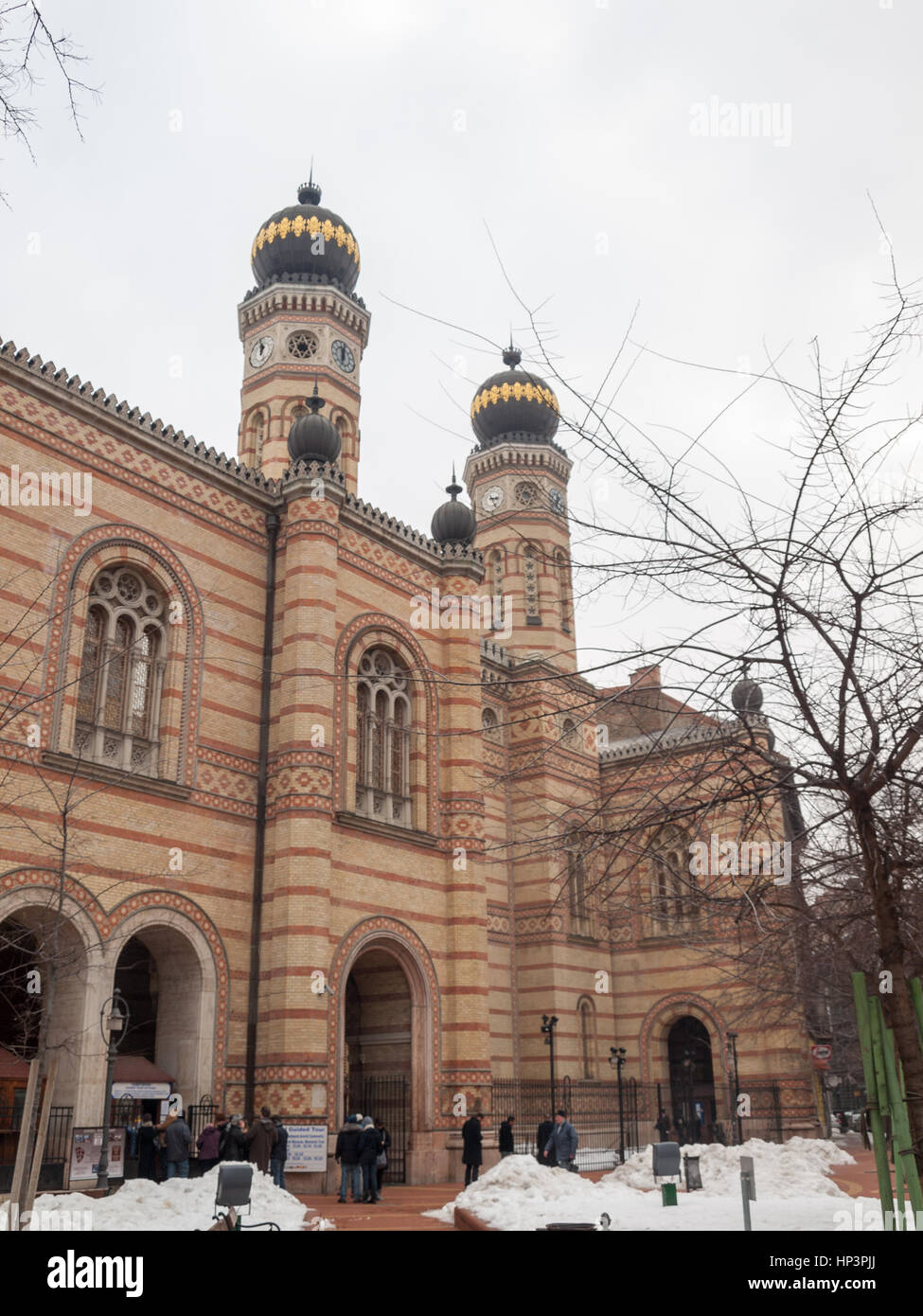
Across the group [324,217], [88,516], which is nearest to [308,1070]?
[88,516]

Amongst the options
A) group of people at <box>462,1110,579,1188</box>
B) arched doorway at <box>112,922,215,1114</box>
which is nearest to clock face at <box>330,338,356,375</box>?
arched doorway at <box>112,922,215,1114</box>

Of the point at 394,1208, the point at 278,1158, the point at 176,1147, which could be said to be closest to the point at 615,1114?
the point at 394,1208

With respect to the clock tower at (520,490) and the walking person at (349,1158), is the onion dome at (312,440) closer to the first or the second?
the walking person at (349,1158)

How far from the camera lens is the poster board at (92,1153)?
1477 centimetres

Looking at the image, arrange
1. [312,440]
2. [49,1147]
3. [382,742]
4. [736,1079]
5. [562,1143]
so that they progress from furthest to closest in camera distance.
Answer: [736,1079] → [382,742] → [312,440] → [562,1143] → [49,1147]

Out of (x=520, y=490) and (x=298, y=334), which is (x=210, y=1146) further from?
(x=520, y=490)

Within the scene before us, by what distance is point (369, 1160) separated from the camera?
1587cm

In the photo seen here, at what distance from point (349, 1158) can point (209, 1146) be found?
2.08 meters

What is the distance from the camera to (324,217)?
30.0 m

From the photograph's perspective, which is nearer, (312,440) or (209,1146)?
(209,1146)

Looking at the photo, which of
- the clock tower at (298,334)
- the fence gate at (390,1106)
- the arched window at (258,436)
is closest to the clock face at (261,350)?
the clock tower at (298,334)
